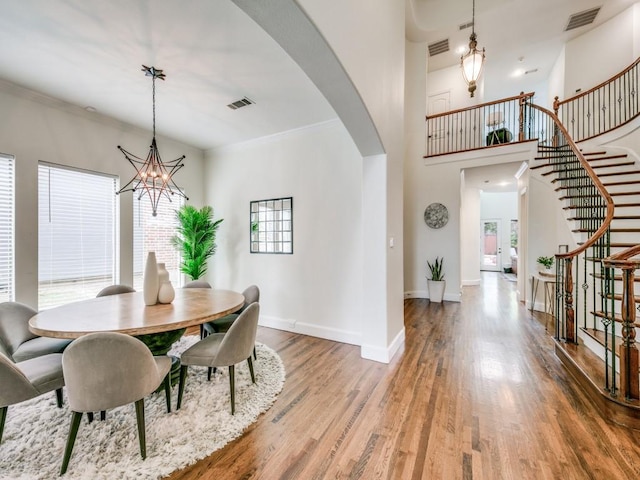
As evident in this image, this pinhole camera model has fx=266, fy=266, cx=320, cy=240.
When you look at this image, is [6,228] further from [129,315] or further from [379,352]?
[379,352]

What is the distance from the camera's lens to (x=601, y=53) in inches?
223

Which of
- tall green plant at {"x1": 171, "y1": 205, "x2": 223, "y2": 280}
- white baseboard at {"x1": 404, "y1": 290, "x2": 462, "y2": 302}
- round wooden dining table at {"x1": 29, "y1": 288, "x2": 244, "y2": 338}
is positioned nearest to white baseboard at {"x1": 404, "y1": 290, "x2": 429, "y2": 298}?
white baseboard at {"x1": 404, "y1": 290, "x2": 462, "y2": 302}

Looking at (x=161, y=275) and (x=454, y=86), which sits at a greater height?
(x=454, y=86)

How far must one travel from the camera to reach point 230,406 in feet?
7.06

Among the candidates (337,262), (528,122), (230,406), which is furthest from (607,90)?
(230,406)

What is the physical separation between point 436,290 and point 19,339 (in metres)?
6.24

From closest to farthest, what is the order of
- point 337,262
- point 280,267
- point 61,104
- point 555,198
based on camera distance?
point 61,104 < point 337,262 < point 280,267 < point 555,198

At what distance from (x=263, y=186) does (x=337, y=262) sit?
6.08 ft

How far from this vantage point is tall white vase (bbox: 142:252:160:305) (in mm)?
2426

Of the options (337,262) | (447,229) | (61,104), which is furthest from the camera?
(447,229)

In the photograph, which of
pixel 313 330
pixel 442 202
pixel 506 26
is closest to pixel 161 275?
pixel 313 330

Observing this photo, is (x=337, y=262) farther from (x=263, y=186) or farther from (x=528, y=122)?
(x=528, y=122)

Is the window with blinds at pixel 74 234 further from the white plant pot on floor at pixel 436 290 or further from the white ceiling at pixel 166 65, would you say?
the white plant pot on floor at pixel 436 290

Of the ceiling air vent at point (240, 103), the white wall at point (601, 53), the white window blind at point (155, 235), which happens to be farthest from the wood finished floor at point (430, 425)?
the white wall at point (601, 53)
